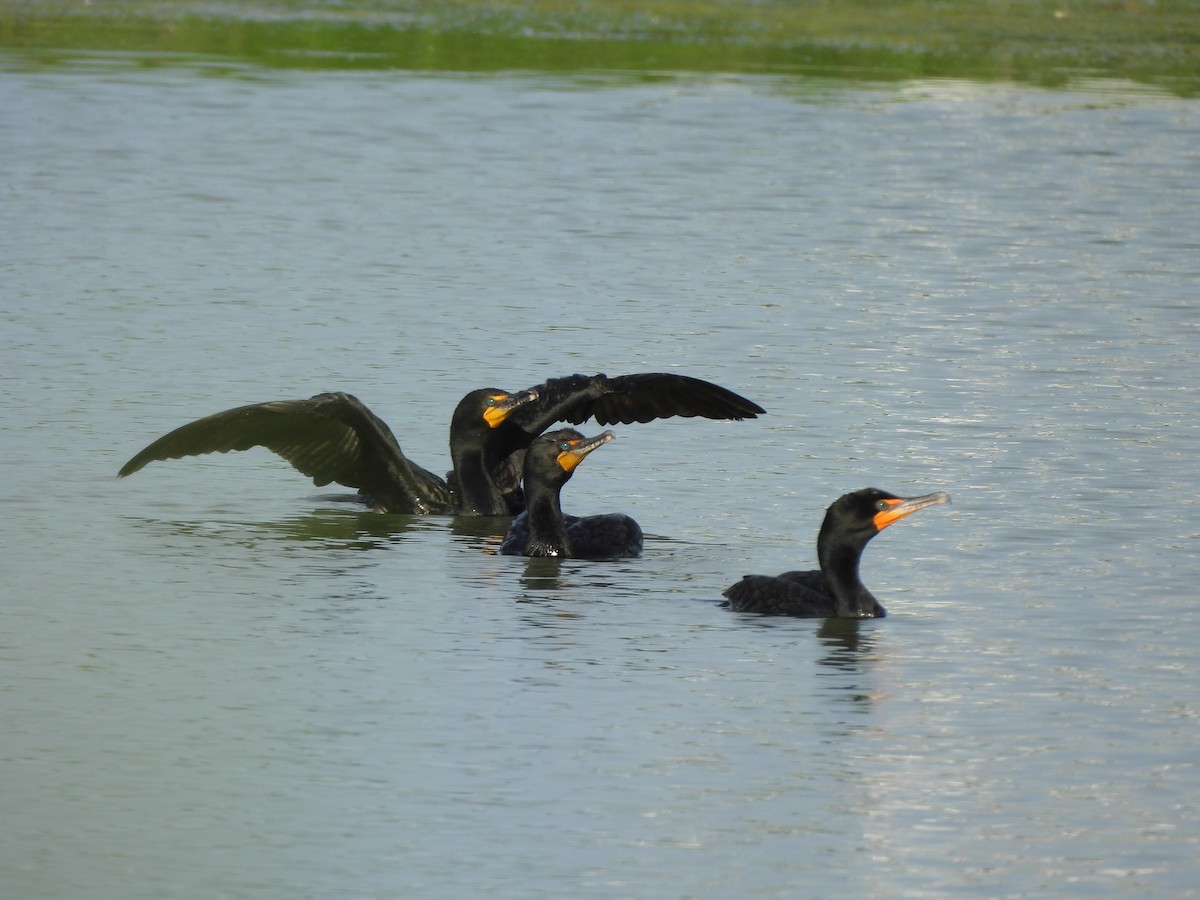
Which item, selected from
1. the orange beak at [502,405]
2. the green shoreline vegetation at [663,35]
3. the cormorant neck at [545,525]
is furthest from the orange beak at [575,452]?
the green shoreline vegetation at [663,35]

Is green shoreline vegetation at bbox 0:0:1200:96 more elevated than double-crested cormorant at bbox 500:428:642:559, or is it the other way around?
green shoreline vegetation at bbox 0:0:1200:96

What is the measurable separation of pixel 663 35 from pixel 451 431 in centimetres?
1813

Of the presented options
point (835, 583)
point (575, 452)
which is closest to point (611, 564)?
point (575, 452)

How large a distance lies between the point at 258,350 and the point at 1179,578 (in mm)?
6295

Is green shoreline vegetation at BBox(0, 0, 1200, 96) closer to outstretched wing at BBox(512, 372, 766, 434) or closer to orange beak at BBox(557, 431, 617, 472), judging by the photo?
outstretched wing at BBox(512, 372, 766, 434)

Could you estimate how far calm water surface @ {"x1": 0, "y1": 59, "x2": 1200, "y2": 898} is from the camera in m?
6.79

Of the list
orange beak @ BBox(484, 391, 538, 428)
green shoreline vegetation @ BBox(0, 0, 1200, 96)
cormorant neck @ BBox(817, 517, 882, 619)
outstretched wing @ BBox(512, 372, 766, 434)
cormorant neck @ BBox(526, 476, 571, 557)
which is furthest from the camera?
green shoreline vegetation @ BBox(0, 0, 1200, 96)

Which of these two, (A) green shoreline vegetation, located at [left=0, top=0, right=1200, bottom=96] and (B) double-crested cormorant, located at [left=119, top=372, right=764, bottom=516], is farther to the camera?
(A) green shoreline vegetation, located at [left=0, top=0, right=1200, bottom=96]

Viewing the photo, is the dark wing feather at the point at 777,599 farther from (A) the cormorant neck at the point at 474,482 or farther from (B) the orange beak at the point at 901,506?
(A) the cormorant neck at the point at 474,482

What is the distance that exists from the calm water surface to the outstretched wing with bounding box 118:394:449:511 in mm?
179

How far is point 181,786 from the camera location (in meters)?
7.07

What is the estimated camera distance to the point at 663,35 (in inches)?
1133

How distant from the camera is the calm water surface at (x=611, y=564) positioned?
267 inches

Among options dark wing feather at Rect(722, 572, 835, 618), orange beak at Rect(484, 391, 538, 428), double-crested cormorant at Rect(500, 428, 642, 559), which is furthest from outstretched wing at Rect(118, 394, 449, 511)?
dark wing feather at Rect(722, 572, 835, 618)
